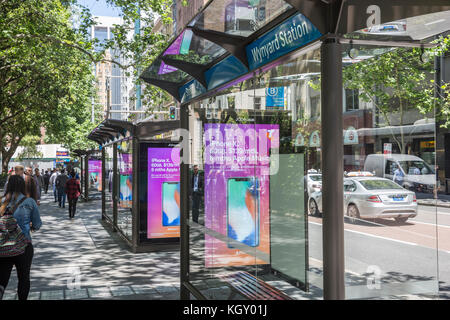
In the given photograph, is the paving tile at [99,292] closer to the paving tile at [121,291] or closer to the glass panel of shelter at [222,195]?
the paving tile at [121,291]

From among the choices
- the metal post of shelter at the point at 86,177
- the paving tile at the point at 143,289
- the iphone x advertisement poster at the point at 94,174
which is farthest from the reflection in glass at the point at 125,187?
the metal post of shelter at the point at 86,177

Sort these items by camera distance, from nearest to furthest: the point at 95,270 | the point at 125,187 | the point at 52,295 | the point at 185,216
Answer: the point at 185,216
the point at 52,295
the point at 95,270
the point at 125,187

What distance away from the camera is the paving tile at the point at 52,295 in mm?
6188

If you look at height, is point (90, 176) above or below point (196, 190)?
below

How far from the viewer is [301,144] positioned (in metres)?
4.08

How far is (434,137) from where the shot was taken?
335 cm

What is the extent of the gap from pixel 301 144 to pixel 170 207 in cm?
656

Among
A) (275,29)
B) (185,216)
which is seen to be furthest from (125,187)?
(275,29)

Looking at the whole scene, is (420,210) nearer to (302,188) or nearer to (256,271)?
(302,188)

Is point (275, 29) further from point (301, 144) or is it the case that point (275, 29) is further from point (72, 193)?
point (72, 193)

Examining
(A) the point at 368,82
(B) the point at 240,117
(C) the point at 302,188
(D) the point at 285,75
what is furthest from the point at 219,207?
(A) the point at 368,82

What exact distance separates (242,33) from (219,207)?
2.17 meters

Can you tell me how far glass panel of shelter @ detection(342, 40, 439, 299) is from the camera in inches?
122
